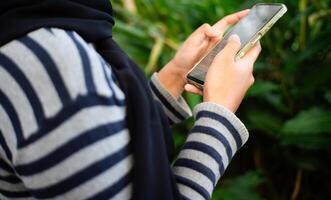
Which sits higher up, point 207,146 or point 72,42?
point 72,42

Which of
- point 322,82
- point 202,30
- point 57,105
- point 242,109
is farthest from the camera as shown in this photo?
point 242,109

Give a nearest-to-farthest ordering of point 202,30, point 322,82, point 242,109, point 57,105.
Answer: point 57,105
point 202,30
point 322,82
point 242,109

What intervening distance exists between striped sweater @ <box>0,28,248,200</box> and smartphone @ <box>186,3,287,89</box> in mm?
204

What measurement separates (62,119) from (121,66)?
0.42 feet

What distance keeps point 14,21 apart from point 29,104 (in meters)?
0.10

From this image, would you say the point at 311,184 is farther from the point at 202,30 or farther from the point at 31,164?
the point at 31,164

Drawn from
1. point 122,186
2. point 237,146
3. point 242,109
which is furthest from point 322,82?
point 122,186

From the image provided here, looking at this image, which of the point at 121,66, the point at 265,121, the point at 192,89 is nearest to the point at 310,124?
the point at 265,121

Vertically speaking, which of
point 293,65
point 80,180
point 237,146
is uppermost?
point 80,180

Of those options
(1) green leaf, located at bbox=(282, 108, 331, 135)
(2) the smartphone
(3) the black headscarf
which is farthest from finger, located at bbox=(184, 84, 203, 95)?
(1) green leaf, located at bbox=(282, 108, 331, 135)

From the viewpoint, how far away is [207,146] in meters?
0.64

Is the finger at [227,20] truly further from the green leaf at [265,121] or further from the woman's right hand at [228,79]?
the green leaf at [265,121]

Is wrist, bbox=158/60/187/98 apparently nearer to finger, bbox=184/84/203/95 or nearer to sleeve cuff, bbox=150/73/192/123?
sleeve cuff, bbox=150/73/192/123

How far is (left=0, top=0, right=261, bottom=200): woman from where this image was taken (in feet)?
1.70
